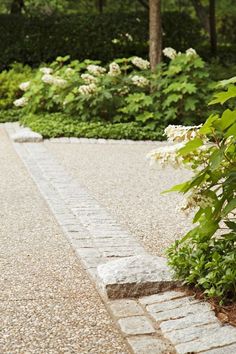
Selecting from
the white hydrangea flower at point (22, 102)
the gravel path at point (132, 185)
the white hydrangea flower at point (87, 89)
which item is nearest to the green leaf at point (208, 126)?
the gravel path at point (132, 185)

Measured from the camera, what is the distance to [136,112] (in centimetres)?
1102

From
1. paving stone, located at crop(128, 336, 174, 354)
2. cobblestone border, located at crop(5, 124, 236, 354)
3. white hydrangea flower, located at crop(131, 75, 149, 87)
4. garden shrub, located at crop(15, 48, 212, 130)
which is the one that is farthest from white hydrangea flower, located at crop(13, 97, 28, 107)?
paving stone, located at crop(128, 336, 174, 354)

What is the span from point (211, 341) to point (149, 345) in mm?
281

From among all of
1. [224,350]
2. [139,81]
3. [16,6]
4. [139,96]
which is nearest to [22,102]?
[139,81]

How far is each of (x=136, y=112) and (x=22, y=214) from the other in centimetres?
540

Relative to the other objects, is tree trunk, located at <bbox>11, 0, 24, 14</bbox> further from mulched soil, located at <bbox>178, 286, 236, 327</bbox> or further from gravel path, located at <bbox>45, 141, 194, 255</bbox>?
mulched soil, located at <bbox>178, 286, 236, 327</bbox>

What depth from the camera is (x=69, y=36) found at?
619 inches

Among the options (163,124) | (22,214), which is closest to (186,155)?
(22,214)

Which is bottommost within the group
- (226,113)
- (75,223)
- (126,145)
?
(126,145)

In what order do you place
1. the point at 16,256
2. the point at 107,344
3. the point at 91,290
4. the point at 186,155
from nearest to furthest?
the point at 107,344
the point at 186,155
the point at 91,290
the point at 16,256

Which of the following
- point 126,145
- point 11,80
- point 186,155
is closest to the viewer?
point 186,155

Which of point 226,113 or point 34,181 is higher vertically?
point 226,113

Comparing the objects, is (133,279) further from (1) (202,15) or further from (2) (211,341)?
(1) (202,15)

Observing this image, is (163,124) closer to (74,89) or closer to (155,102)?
(155,102)
